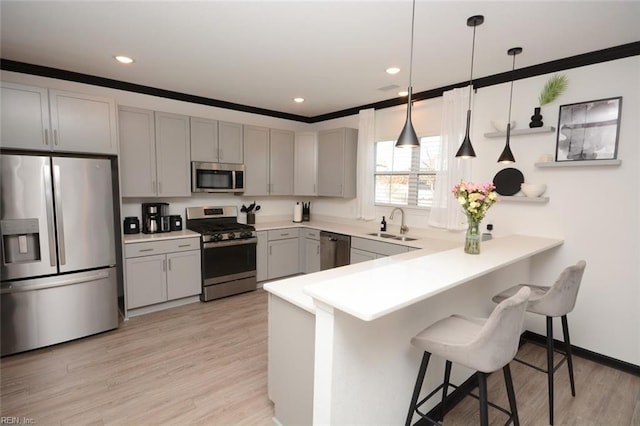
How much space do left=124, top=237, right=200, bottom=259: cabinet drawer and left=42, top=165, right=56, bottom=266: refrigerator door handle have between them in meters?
0.62

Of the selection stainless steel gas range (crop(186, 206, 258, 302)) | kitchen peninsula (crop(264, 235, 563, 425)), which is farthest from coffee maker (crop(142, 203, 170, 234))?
kitchen peninsula (crop(264, 235, 563, 425))

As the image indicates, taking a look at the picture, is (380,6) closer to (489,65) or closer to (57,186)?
(489,65)

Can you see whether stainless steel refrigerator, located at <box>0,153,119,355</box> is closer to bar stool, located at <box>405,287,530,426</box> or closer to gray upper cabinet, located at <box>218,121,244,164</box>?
gray upper cabinet, located at <box>218,121,244,164</box>

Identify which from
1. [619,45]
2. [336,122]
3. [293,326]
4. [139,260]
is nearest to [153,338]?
[139,260]

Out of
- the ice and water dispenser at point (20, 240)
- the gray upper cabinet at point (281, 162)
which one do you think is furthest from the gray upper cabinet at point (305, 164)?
the ice and water dispenser at point (20, 240)

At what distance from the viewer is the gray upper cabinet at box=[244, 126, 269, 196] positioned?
15.0 feet

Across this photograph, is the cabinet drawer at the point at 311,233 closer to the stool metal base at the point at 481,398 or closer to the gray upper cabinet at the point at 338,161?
the gray upper cabinet at the point at 338,161

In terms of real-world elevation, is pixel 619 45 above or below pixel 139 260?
above

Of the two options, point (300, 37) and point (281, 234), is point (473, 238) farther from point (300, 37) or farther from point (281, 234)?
point (281, 234)

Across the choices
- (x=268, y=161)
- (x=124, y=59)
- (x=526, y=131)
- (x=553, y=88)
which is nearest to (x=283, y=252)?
(x=268, y=161)

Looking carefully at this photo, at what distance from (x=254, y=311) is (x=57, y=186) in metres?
2.33

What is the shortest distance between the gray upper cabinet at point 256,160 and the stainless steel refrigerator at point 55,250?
1851 millimetres

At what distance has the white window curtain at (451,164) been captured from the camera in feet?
11.3

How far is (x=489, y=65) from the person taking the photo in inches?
117
